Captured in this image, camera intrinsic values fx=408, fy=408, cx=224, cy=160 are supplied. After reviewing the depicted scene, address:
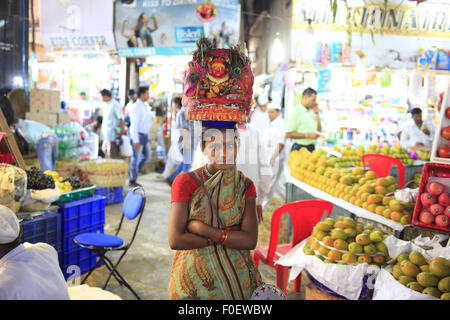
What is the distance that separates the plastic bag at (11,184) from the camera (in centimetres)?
320

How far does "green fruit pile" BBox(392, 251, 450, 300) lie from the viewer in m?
2.42

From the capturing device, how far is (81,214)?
414 cm

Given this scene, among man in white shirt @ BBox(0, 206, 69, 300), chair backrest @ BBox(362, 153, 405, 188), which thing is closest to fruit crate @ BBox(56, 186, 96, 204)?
man in white shirt @ BBox(0, 206, 69, 300)

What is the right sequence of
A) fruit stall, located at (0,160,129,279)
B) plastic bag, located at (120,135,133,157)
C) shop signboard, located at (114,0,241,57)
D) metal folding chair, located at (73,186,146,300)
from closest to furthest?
1. fruit stall, located at (0,160,129,279)
2. metal folding chair, located at (73,186,146,300)
3. shop signboard, located at (114,0,241,57)
4. plastic bag, located at (120,135,133,157)

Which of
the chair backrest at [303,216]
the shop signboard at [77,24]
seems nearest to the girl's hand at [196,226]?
the chair backrest at [303,216]

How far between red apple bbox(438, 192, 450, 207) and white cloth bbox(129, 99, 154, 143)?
629 centimetres

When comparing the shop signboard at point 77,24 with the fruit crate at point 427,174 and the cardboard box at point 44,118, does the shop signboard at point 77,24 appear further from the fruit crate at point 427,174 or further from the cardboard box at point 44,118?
the fruit crate at point 427,174

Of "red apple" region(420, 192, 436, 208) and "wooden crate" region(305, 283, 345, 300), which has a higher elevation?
Answer: "red apple" region(420, 192, 436, 208)

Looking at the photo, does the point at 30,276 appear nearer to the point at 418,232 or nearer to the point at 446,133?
the point at 418,232

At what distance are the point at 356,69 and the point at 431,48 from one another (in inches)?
69.4

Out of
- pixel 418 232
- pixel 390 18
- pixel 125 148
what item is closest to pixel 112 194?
pixel 125 148

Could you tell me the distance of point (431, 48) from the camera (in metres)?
8.77

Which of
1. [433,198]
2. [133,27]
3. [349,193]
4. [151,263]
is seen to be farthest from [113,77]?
[433,198]

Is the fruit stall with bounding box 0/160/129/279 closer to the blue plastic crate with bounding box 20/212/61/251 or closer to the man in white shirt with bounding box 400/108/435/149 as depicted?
the blue plastic crate with bounding box 20/212/61/251
